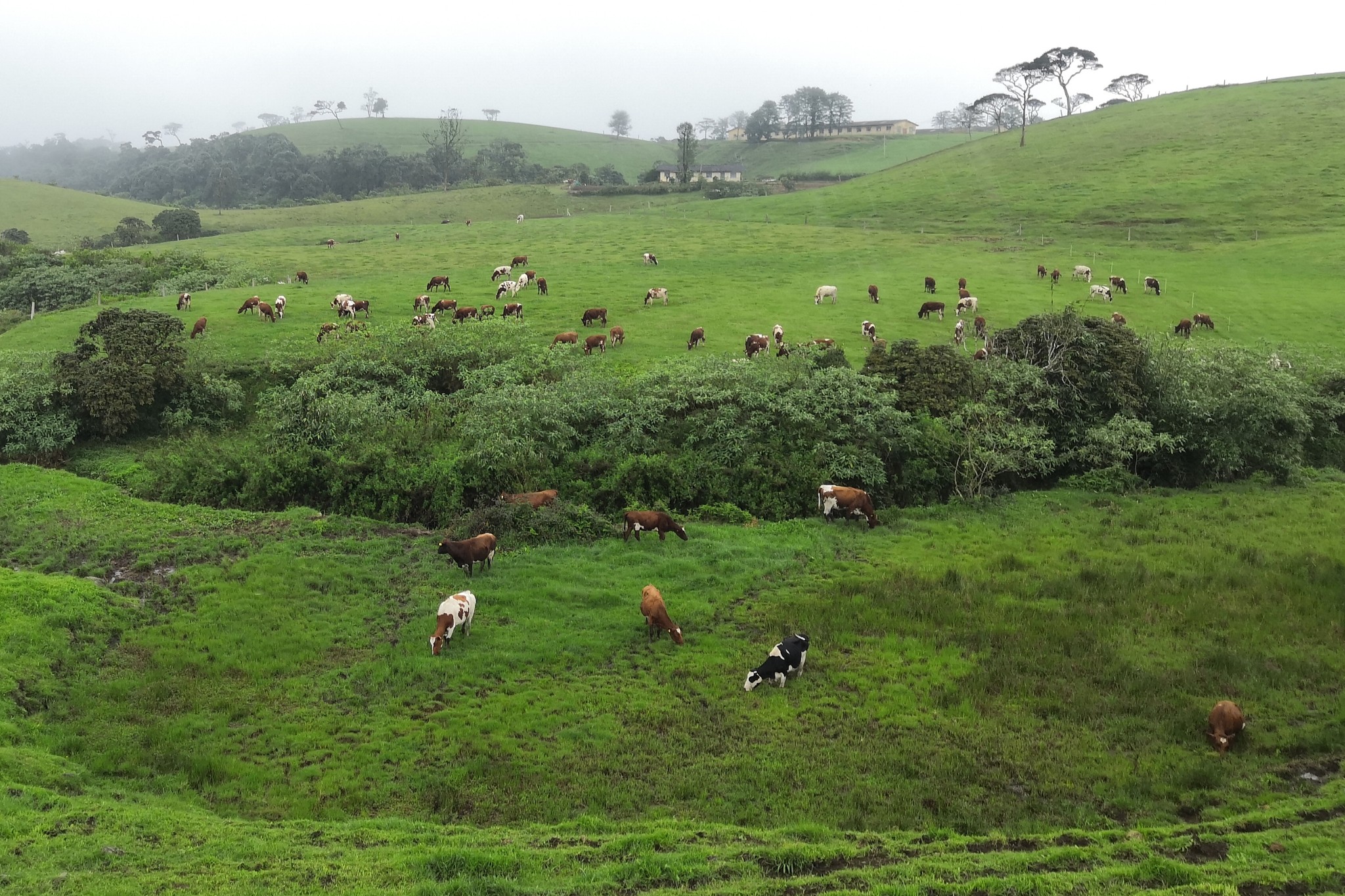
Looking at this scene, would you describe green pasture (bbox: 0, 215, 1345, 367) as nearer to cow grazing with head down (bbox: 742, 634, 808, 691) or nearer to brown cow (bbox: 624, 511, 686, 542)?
brown cow (bbox: 624, 511, 686, 542)

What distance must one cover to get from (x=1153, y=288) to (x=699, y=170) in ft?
338

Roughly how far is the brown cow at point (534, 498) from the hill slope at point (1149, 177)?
5052 centimetres

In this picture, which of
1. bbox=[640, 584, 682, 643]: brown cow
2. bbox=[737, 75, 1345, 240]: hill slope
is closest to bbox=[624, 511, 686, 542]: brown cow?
bbox=[640, 584, 682, 643]: brown cow

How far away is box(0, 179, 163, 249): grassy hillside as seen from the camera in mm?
76812

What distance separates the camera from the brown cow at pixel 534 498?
68.0ft

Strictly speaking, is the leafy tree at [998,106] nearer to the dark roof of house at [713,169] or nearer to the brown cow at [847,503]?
the dark roof of house at [713,169]

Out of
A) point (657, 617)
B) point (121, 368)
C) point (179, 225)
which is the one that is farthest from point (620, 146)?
point (657, 617)

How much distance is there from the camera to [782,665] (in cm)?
1434

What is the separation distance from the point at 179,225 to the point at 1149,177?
8486 cm

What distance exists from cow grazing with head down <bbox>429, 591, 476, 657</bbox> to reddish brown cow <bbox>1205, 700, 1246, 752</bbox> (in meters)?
13.0

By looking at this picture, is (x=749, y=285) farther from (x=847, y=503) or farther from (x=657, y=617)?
(x=657, y=617)

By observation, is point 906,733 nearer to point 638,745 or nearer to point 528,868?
point 638,745

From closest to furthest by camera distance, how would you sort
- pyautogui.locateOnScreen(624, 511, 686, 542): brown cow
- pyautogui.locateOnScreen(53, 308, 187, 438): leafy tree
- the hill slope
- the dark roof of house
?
1. pyautogui.locateOnScreen(624, 511, 686, 542): brown cow
2. pyautogui.locateOnScreen(53, 308, 187, 438): leafy tree
3. the hill slope
4. the dark roof of house

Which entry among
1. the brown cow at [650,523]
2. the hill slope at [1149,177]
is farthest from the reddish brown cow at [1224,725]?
the hill slope at [1149,177]
